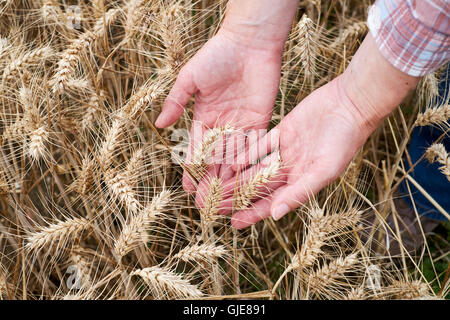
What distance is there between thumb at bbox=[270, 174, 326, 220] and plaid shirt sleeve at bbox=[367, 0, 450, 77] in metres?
0.41

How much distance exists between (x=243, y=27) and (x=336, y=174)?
0.64 m

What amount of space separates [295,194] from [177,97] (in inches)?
20.1

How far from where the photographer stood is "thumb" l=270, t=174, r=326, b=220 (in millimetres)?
1302

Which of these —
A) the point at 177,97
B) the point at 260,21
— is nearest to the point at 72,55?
the point at 177,97

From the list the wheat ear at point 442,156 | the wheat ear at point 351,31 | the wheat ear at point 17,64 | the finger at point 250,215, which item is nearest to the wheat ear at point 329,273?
the finger at point 250,215

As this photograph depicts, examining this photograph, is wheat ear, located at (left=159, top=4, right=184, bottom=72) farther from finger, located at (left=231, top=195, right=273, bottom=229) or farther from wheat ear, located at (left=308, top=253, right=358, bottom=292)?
wheat ear, located at (left=308, top=253, right=358, bottom=292)

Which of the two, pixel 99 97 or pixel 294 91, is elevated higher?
pixel 99 97

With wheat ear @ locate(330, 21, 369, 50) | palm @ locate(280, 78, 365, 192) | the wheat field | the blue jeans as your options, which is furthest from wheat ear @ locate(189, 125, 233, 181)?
the blue jeans

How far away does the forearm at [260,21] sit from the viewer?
1.53 m

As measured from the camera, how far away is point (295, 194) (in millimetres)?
1313
